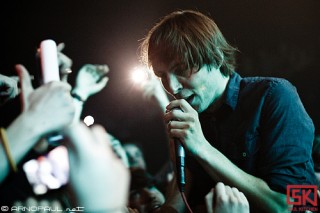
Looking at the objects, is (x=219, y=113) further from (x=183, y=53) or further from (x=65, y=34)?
(x=65, y=34)

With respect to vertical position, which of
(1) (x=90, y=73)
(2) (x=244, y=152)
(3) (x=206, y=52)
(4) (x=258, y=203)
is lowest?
(4) (x=258, y=203)

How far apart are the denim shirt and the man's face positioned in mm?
53

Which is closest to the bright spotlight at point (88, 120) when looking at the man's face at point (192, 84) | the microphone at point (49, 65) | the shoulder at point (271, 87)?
the man's face at point (192, 84)

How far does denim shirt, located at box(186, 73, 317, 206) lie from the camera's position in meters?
1.07

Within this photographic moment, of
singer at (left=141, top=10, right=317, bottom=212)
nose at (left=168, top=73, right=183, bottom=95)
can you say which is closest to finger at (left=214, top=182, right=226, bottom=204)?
singer at (left=141, top=10, right=317, bottom=212)

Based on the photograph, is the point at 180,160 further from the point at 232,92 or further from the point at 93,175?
the point at 93,175

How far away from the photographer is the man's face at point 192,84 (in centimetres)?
123

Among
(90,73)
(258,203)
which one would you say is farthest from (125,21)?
(258,203)

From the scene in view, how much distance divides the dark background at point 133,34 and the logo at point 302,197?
447 mm

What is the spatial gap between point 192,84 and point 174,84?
0.21 ft

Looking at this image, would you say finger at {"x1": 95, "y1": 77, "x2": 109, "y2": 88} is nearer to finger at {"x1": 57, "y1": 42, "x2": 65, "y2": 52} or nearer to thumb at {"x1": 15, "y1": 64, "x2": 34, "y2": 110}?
finger at {"x1": 57, "y1": 42, "x2": 65, "y2": 52}

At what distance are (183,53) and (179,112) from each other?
0.30 meters

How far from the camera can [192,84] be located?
1.24 meters

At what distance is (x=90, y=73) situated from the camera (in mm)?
1749
